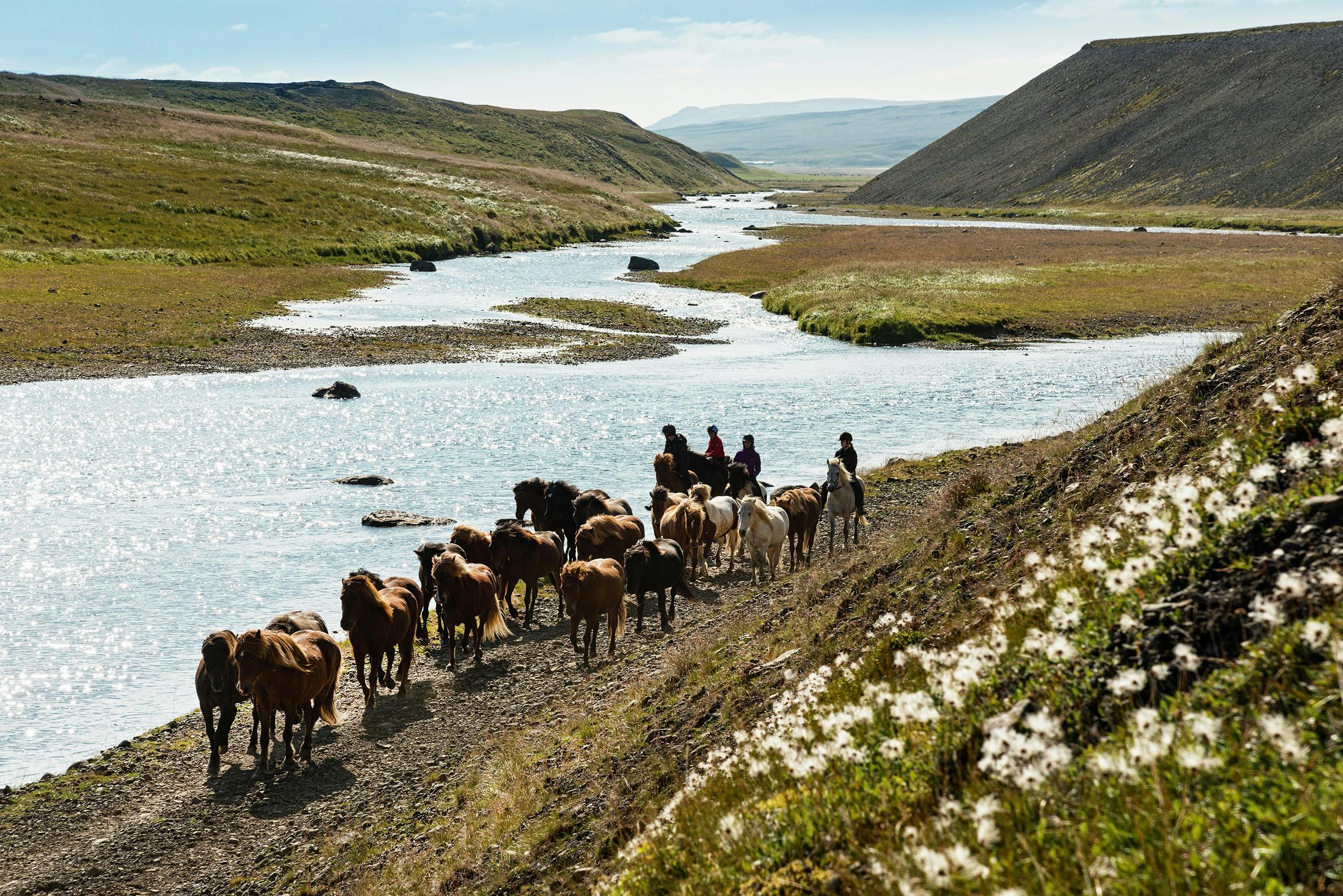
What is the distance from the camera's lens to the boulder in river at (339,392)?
4253 centimetres

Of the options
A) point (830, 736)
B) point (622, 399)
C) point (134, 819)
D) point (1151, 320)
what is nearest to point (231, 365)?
point (622, 399)

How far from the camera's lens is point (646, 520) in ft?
87.0

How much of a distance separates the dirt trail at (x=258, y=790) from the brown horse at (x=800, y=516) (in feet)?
16.7

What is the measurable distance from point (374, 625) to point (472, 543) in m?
4.44

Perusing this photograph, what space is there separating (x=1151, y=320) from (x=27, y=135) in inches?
5070

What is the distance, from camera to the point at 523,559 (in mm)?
19422

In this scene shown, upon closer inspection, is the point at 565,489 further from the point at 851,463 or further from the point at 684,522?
the point at 851,463

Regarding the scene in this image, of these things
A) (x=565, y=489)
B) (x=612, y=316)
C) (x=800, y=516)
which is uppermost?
(x=612, y=316)

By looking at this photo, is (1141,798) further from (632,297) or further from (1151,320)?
(632,297)

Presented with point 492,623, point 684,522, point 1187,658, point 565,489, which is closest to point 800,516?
point 684,522

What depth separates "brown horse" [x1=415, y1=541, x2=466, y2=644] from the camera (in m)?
19.0

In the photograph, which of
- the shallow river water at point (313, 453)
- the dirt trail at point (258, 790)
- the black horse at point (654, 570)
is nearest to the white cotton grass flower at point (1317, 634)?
the dirt trail at point (258, 790)

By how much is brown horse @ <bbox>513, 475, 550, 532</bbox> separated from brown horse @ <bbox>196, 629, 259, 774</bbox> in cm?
942

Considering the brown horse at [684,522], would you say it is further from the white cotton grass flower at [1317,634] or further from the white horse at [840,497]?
the white cotton grass flower at [1317,634]
